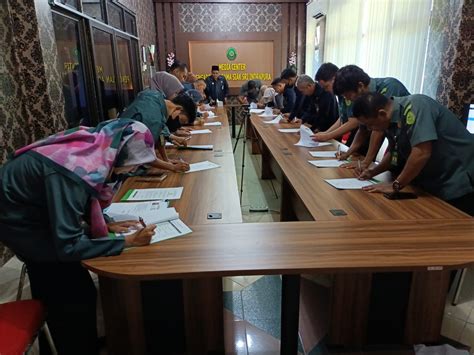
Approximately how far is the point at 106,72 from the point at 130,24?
1.80 metres

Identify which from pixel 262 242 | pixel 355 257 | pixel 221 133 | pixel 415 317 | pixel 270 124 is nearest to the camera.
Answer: pixel 355 257

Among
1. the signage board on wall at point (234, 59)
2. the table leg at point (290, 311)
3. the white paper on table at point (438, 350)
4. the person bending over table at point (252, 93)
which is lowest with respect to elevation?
the white paper on table at point (438, 350)

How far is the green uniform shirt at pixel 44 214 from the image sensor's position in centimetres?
111

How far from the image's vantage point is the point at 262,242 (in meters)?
1.39

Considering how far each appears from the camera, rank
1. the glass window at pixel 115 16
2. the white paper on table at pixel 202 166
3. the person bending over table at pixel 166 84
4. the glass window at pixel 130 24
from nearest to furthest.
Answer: the white paper on table at pixel 202 166 → the person bending over table at pixel 166 84 → the glass window at pixel 115 16 → the glass window at pixel 130 24

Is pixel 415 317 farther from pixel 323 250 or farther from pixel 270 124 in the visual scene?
pixel 270 124

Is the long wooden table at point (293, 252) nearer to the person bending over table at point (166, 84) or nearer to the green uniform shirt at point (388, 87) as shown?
the green uniform shirt at point (388, 87)

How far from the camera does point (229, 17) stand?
845cm

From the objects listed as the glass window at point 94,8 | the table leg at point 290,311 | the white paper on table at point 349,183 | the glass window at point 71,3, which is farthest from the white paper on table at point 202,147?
the table leg at point 290,311

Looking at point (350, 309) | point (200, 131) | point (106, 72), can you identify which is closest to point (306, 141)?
point (200, 131)

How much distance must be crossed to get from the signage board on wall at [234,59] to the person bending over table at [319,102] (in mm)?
4819

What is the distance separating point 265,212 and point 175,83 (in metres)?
1.83

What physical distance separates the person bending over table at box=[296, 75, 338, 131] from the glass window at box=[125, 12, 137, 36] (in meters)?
3.24

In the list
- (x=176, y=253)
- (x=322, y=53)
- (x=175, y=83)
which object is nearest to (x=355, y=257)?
(x=176, y=253)
